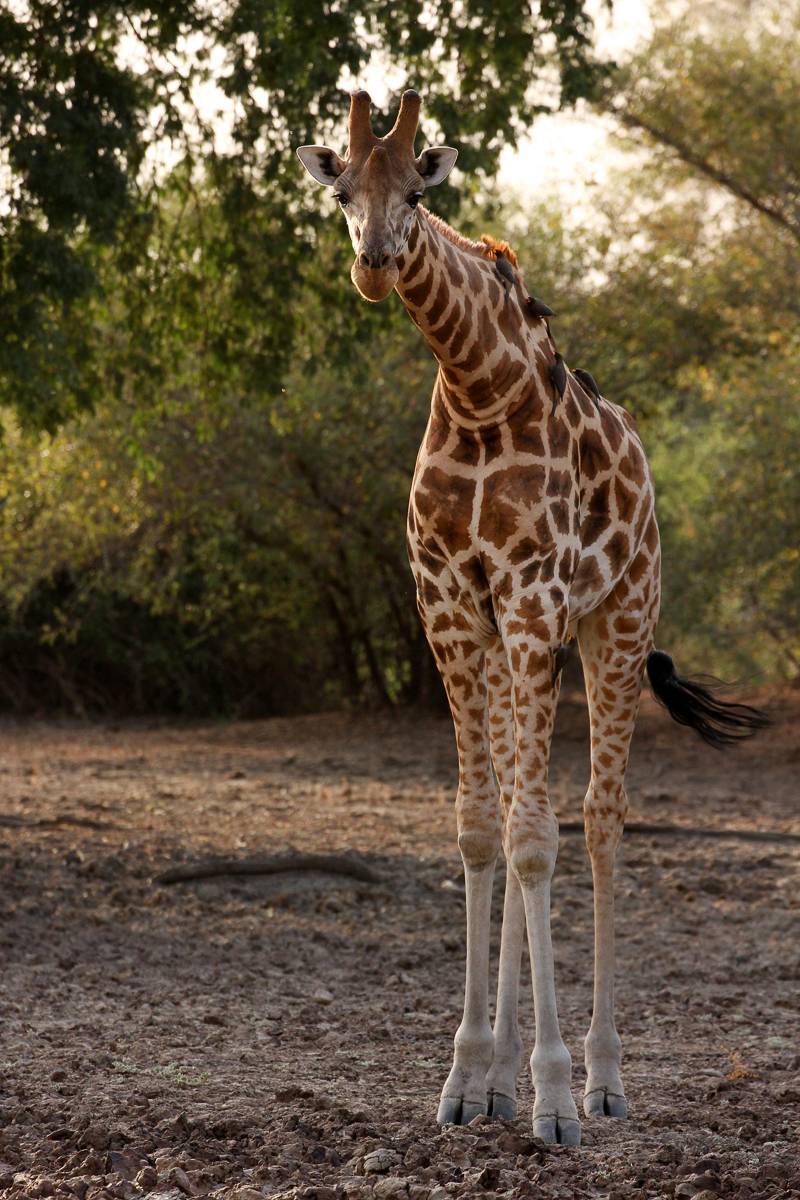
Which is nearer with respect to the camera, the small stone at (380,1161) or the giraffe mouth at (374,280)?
the giraffe mouth at (374,280)

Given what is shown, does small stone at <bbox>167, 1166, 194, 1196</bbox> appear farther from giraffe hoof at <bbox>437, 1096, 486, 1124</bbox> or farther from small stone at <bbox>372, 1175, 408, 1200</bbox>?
giraffe hoof at <bbox>437, 1096, 486, 1124</bbox>

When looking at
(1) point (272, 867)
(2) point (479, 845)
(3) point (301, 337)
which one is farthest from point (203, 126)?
(2) point (479, 845)

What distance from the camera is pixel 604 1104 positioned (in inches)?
170

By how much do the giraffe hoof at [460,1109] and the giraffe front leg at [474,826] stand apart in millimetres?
46

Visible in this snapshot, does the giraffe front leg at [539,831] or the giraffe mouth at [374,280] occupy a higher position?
the giraffe mouth at [374,280]

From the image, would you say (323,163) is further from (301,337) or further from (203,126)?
(301,337)

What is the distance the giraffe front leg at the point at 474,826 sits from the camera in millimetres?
4152

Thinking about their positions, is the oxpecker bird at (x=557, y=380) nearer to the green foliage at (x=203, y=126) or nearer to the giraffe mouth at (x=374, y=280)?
the giraffe mouth at (x=374, y=280)

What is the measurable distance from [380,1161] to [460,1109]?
46 cm

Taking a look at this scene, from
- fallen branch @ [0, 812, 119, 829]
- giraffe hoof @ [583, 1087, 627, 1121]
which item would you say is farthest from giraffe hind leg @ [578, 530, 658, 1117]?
fallen branch @ [0, 812, 119, 829]

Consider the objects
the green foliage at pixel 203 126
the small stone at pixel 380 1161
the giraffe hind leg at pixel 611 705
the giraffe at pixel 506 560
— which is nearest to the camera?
the small stone at pixel 380 1161

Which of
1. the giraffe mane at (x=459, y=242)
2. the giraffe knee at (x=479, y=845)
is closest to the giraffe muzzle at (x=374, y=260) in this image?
the giraffe mane at (x=459, y=242)

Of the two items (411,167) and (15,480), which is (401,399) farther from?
(411,167)

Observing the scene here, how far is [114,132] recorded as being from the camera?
776 centimetres
